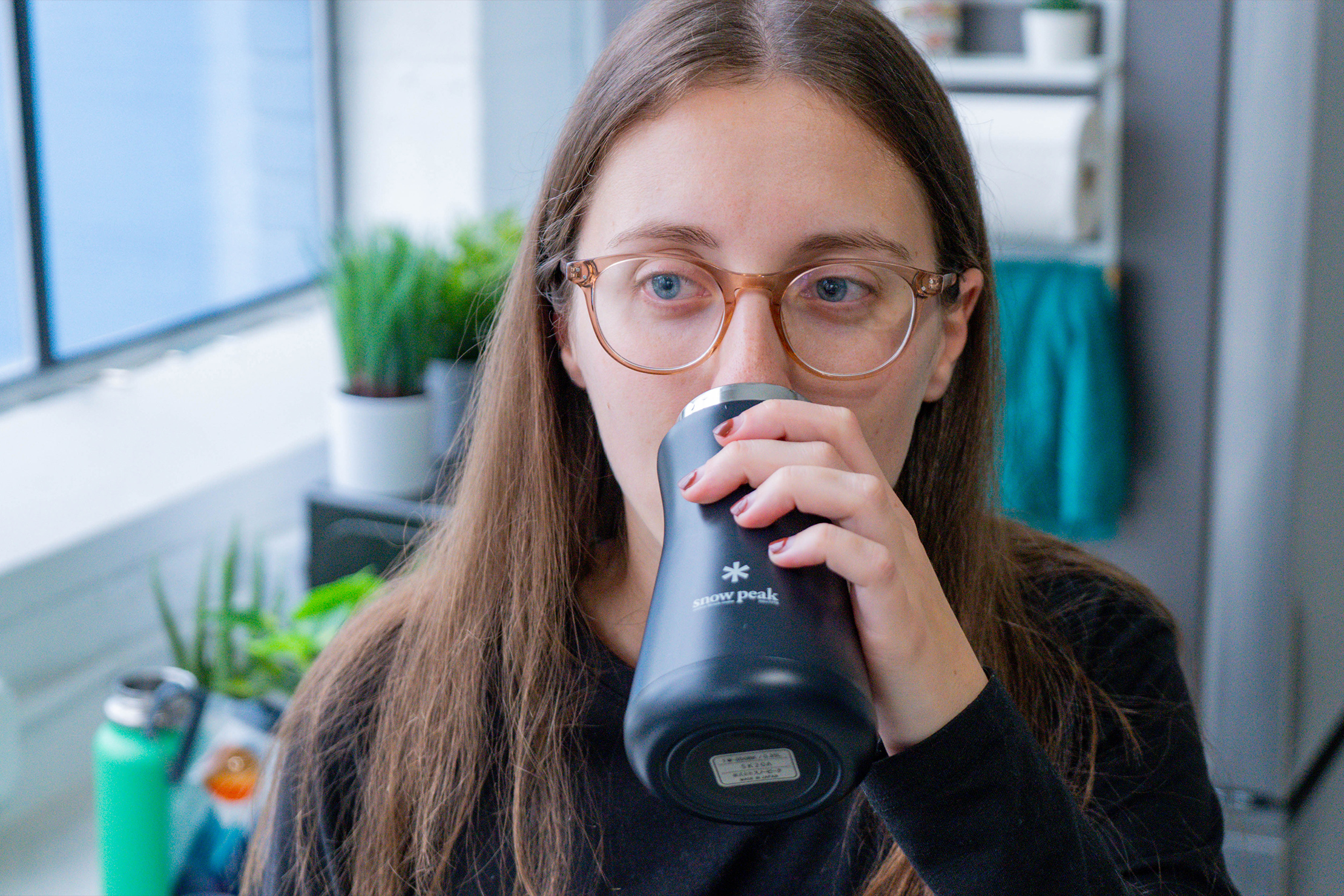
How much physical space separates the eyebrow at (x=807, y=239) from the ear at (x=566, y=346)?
120 mm

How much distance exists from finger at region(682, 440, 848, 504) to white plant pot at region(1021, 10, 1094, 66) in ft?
4.24

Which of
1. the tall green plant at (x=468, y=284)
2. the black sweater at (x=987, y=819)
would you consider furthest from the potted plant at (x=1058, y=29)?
the black sweater at (x=987, y=819)

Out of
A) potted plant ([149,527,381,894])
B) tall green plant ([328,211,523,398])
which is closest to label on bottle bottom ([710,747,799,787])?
potted plant ([149,527,381,894])

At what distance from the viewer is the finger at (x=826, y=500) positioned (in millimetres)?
561

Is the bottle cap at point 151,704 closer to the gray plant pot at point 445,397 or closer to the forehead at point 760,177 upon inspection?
the gray plant pot at point 445,397

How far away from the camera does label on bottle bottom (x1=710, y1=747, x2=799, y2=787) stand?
53 cm

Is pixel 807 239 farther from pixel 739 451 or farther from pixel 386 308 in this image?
pixel 386 308

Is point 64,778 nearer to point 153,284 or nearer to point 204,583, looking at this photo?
point 204,583

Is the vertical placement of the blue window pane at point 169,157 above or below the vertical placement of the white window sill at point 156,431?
above

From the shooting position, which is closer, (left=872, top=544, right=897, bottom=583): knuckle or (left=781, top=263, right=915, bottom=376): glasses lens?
(left=872, top=544, right=897, bottom=583): knuckle

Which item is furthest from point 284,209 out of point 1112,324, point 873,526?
point 873,526

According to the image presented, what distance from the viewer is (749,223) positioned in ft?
2.34

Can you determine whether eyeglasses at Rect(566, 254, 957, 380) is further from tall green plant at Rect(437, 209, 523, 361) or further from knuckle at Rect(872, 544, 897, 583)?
tall green plant at Rect(437, 209, 523, 361)

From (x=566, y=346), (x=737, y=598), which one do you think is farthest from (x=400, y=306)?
(x=737, y=598)
